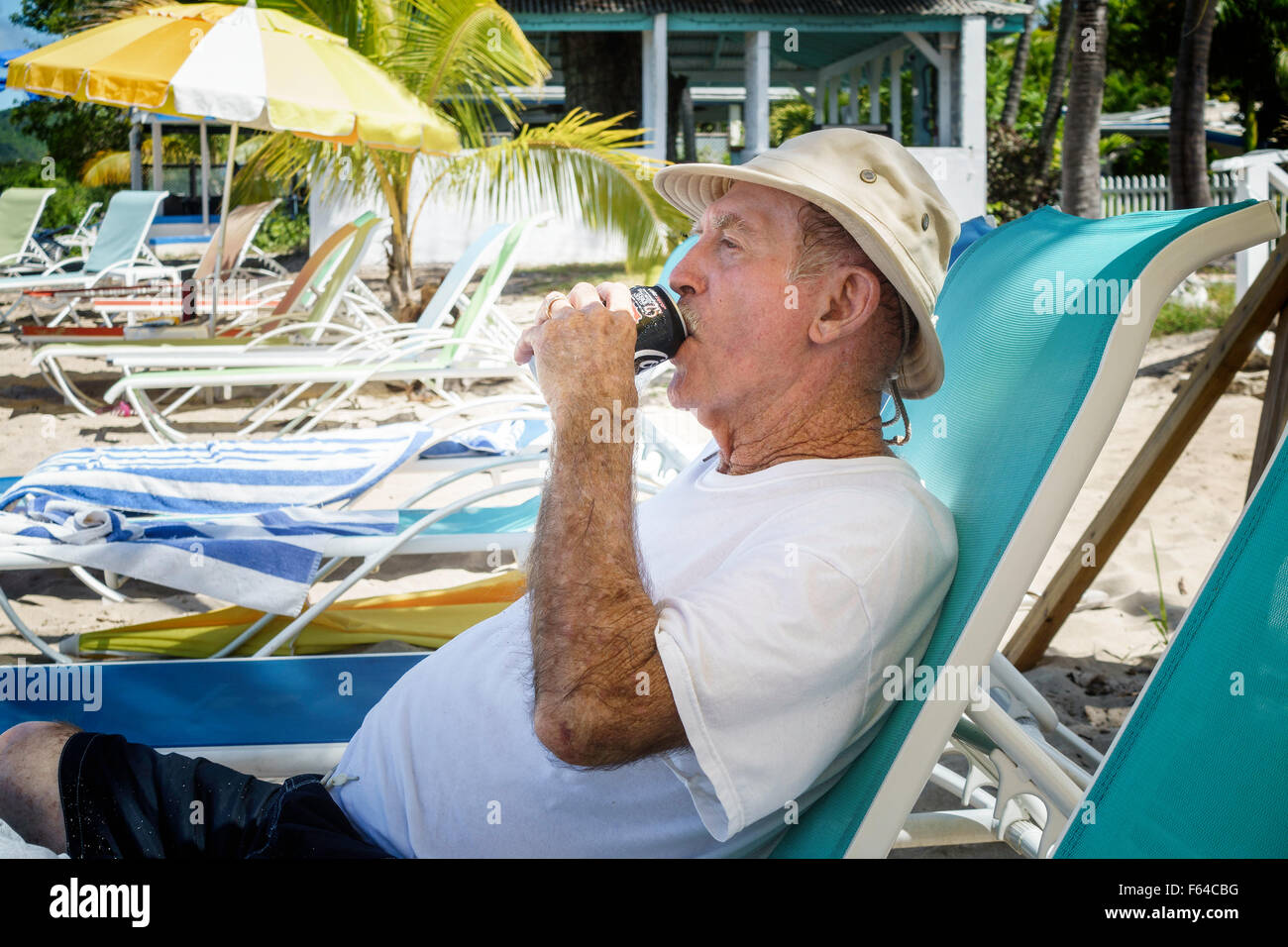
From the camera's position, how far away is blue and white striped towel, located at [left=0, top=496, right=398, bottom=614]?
9.55 ft

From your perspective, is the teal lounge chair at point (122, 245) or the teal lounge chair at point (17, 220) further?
the teal lounge chair at point (17, 220)

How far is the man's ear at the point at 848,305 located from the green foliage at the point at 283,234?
22.8m

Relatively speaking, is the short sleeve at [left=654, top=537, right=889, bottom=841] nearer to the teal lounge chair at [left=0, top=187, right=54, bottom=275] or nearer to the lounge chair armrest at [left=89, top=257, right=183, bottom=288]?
the lounge chair armrest at [left=89, top=257, right=183, bottom=288]

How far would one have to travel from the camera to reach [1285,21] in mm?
22859

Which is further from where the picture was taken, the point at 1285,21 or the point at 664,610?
the point at 1285,21

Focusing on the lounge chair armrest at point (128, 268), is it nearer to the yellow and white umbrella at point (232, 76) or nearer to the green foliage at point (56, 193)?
the yellow and white umbrella at point (232, 76)

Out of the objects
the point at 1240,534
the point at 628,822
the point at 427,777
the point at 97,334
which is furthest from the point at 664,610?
the point at 97,334

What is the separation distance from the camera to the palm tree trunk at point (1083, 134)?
12000mm

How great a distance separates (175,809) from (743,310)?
112 centimetres

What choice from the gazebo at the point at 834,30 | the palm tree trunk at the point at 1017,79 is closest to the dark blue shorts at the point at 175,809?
the gazebo at the point at 834,30

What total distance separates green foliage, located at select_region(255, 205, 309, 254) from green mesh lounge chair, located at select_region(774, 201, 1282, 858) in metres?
22.9

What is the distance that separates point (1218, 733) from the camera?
116 cm
